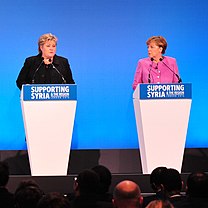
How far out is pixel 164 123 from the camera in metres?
6.40

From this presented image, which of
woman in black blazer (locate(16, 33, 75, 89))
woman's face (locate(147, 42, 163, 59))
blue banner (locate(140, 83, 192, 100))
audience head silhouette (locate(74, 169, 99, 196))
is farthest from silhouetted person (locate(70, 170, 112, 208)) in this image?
woman's face (locate(147, 42, 163, 59))

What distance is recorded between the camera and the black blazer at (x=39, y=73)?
6.73m

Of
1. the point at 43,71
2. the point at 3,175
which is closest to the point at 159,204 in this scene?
the point at 3,175

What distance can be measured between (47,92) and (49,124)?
1.11ft

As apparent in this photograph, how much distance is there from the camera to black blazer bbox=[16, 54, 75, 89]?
22.1ft

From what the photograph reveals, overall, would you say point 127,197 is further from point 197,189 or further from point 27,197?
point 197,189

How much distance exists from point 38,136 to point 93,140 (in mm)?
2053

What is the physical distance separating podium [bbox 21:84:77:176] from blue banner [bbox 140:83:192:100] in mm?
723

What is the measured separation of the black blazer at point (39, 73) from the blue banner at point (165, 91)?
970 mm

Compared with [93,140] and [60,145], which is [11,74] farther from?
[60,145]

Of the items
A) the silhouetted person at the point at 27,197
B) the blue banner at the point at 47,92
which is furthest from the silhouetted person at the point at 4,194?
the blue banner at the point at 47,92

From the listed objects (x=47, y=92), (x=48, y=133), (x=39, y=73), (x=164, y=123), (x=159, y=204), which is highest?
(x=39, y=73)

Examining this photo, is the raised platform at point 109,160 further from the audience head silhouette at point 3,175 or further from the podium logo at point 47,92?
the audience head silhouette at point 3,175

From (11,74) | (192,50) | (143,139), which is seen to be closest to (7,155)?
(11,74)
